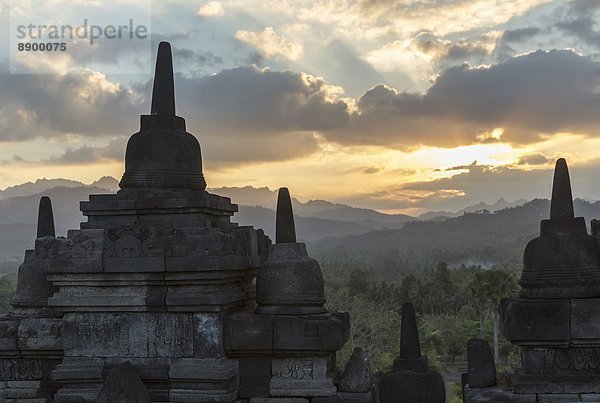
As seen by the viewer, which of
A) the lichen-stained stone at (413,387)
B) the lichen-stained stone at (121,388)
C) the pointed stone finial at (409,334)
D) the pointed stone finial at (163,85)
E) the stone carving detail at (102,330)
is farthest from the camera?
the lichen-stained stone at (413,387)

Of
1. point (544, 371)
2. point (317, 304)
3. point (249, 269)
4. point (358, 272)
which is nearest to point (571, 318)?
point (544, 371)

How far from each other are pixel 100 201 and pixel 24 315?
1.47 meters

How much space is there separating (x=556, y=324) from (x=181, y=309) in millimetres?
3263

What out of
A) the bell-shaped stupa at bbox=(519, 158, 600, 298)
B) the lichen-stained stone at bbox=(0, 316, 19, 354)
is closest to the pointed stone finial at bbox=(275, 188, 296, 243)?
the bell-shaped stupa at bbox=(519, 158, 600, 298)

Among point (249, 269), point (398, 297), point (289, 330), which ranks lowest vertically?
point (398, 297)

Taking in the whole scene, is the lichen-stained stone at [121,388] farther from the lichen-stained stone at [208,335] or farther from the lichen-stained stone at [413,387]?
the lichen-stained stone at [413,387]

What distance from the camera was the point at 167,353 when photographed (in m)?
5.30

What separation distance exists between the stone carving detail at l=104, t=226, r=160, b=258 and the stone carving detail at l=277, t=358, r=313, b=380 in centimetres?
148

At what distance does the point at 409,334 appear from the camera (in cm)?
822

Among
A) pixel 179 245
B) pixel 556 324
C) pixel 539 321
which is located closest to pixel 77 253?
pixel 179 245

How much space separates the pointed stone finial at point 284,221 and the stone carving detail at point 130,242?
1100 millimetres

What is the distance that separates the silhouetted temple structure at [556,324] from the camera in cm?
→ 532

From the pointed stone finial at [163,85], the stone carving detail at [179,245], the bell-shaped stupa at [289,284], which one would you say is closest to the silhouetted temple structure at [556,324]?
the bell-shaped stupa at [289,284]

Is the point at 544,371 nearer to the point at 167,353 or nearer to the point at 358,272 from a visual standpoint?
the point at 167,353
